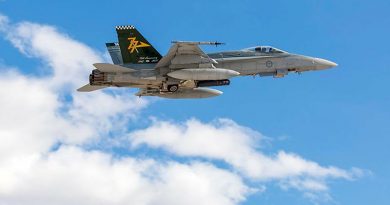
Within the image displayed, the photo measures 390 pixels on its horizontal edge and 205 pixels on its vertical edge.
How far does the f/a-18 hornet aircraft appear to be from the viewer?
45.8 metres

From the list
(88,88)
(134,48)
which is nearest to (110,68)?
(134,48)

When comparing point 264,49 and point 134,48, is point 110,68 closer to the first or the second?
point 134,48

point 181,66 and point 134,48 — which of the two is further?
point 134,48

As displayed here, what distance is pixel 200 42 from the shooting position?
43375 mm

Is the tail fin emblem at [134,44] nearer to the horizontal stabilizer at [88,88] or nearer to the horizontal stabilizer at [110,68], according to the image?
the horizontal stabilizer at [110,68]

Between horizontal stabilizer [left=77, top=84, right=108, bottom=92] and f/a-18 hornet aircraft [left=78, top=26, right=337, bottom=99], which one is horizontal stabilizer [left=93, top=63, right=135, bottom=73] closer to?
f/a-18 hornet aircraft [left=78, top=26, right=337, bottom=99]

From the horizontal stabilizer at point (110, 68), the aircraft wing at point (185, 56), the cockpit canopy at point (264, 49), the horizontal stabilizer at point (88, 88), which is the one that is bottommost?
the horizontal stabilizer at point (88, 88)

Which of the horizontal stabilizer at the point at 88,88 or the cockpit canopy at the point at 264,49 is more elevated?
the cockpit canopy at the point at 264,49

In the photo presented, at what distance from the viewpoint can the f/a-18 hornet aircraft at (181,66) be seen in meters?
45.8

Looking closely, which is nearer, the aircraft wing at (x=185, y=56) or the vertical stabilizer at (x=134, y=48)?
the aircraft wing at (x=185, y=56)

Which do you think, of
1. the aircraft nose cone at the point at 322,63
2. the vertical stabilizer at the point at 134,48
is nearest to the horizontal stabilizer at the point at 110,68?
the vertical stabilizer at the point at 134,48

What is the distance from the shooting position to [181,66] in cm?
4659

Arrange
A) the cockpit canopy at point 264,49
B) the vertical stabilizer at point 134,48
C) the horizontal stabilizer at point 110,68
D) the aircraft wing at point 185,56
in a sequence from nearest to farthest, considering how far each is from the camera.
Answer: the horizontal stabilizer at point 110,68
the aircraft wing at point 185,56
the vertical stabilizer at point 134,48
the cockpit canopy at point 264,49

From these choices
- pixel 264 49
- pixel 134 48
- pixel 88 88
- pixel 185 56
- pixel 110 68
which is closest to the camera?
pixel 110 68
